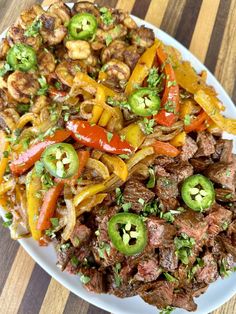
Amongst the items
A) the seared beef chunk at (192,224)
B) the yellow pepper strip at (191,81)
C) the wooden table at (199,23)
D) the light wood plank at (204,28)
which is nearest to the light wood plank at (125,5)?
the wooden table at (199,23)

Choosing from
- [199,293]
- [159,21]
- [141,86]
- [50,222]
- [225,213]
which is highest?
[159,21]

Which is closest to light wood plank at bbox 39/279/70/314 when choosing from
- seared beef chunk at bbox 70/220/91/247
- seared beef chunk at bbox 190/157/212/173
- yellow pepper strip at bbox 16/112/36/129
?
seared beef chunk at bbox 70/220/91/247

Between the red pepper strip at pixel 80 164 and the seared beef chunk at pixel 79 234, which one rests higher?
the red pepper strip at pixel 80 164

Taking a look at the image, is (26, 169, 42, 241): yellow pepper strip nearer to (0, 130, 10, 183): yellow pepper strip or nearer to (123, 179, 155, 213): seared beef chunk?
(0, 130, 10, 183): yellow pepper strip

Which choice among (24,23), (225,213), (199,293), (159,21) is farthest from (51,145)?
(159,21)

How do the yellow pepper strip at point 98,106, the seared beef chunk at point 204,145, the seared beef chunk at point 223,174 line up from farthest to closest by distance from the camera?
A: the seared beef chunk at point 204,145 < the seared beef chunk at point 223,174 < the yellow pepper strip at point 98,106

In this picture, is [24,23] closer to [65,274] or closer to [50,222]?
[50,222]

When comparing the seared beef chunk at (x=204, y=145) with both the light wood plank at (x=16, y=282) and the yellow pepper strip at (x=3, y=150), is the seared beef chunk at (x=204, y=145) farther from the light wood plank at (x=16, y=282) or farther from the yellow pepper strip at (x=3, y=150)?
the light wood plank at (x=16, y=282)

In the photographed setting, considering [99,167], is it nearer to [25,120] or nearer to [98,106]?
[98,106]
